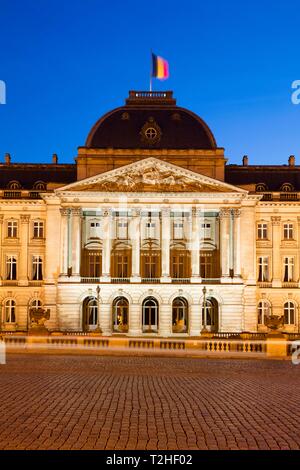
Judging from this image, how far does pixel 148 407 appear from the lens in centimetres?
1938

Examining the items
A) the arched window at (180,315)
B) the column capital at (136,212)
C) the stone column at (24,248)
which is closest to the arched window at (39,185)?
the stone column at (24,248)

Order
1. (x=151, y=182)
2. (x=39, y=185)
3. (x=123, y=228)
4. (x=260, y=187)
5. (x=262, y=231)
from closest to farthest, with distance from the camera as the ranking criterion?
(x=151, y=182) → (x=123, y=228) → (x=262, y=231) → (x=260, y=187) → (x=39, y=185)

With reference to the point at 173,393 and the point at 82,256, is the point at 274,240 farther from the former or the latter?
the point at 173,393

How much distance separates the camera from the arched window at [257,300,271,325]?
2859 inches

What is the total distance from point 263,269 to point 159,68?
20.4m

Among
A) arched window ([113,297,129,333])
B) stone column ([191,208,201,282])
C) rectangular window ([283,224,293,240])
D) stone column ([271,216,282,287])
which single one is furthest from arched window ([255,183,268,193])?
arched window ([113,297,129,333])

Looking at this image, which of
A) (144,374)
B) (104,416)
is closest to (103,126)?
(144,374)

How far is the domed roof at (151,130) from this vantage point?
72125mm

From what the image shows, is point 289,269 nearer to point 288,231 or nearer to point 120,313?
point 288,231

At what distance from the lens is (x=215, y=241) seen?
71.5m

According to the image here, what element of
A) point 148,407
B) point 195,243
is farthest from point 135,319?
Result: point 148,407

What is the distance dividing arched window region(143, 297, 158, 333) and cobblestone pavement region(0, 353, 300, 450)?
1435 inches

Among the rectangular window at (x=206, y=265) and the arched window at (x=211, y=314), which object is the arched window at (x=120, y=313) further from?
the rectangular window at (x=206, y=265)

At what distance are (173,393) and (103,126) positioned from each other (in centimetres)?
5242
